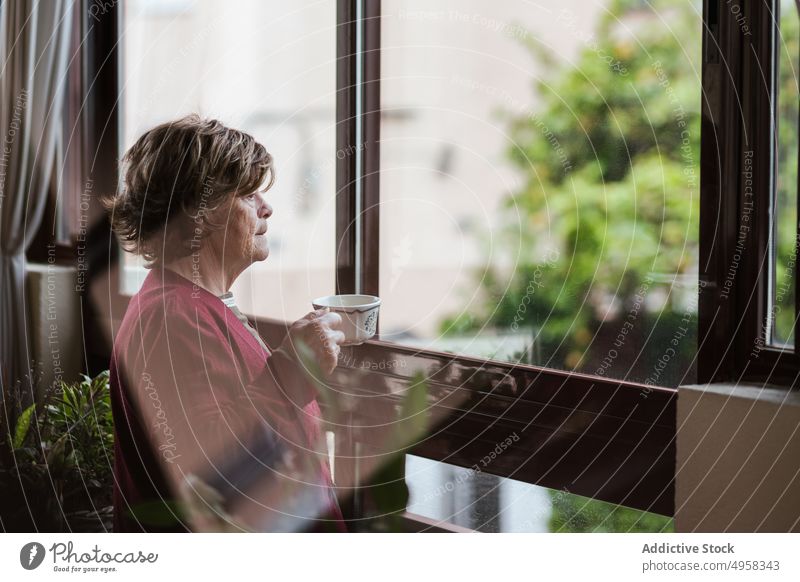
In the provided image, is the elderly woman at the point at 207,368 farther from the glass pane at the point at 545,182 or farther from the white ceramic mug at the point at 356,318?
the glass pane at the point at 545,182

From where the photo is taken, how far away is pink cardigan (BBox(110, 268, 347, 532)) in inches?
29.6

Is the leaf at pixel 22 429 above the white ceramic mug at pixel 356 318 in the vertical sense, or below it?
below

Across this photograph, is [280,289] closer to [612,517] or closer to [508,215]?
[508,215]

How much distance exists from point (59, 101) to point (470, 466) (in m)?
0.90

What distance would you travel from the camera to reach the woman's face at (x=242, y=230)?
0.80 metres

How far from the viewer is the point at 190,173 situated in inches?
31.2

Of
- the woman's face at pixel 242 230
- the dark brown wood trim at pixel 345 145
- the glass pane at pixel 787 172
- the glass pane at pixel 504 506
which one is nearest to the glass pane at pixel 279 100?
the dark brown wood trim at pixel 345 145

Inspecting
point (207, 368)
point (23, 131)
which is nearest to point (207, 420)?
point (207, 368)

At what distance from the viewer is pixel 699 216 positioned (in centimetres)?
77

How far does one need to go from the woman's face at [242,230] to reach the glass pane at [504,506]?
0.31 metres

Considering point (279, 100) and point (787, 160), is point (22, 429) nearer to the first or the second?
point (279, 100)

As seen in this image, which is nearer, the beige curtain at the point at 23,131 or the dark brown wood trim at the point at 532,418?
the dark brown wood trim at the point at 532,418

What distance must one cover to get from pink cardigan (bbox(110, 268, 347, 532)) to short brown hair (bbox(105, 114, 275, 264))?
49mm

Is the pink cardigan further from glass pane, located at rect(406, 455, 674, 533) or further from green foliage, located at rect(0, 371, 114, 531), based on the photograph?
green foliage, located at rect(0, 371, 114, 531)
